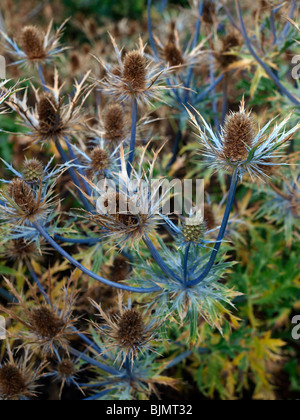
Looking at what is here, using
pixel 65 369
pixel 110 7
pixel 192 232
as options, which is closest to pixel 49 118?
pixel 192 232

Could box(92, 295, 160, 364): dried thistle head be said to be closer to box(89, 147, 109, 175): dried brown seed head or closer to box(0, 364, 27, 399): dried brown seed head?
box(0, 364, 27, 399): dried brown seed head

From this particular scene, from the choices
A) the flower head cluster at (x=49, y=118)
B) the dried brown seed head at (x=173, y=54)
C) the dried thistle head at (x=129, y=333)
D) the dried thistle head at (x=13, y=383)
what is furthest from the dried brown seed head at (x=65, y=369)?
the dried brown seed head at (x=173, y=54)

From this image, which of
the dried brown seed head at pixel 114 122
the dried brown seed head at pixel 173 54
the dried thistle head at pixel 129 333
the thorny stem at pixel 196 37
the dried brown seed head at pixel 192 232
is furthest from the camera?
the thorny stem at pixel 196 37

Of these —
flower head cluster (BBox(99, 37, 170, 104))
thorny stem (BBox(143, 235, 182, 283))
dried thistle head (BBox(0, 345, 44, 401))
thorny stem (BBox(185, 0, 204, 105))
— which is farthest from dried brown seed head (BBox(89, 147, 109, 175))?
dried thistle head (BBox(0, 345, 44, 401))

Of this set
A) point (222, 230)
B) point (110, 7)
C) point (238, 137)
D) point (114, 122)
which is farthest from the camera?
point (110, 7)

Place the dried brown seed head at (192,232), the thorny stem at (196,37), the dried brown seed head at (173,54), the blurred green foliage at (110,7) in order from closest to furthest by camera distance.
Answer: the dried brown seed head at (192,232) < the dried brown seed head at (173,54) < the thorny stem at (196,37) < the blurred green foliage at (110,7)

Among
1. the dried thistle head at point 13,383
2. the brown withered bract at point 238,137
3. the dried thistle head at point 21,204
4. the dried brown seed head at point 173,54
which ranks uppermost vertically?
the dried brown seed head at point 173,54

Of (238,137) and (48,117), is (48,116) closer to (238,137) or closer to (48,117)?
(48,117)

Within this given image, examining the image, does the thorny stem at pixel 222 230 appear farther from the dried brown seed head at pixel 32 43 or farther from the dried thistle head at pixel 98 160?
the dried brown seed head at pixel 32 43

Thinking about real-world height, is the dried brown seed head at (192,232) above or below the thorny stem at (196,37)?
below
